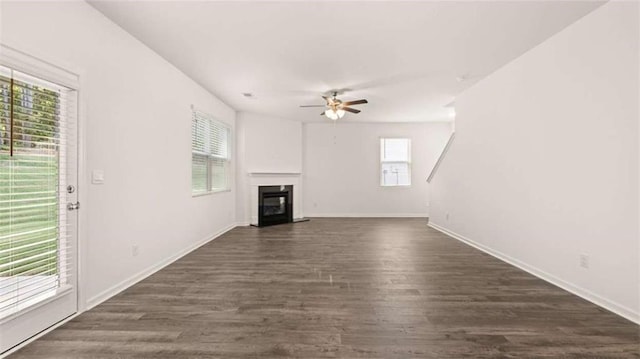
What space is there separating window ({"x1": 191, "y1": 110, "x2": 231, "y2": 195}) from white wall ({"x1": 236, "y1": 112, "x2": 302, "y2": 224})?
49 centimetres

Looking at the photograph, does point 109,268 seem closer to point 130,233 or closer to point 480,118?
point 130,233

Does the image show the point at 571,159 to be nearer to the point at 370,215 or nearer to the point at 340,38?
the point at 340,38

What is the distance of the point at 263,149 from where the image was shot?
6.65 meters

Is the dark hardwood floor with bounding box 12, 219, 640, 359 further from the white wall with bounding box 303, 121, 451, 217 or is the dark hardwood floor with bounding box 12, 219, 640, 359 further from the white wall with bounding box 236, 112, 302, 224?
the white wall with bounding box 303, 121, 451, 217

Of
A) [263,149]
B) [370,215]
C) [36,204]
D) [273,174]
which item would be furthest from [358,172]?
[36,204]

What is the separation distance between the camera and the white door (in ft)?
5.60

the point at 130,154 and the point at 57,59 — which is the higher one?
the point at 57,59

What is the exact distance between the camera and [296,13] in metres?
2.43

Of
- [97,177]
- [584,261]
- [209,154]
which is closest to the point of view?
[97,177]

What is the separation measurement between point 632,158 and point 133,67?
15.0ft

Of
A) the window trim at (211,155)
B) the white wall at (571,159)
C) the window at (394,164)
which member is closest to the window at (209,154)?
the window trim at (211,155)

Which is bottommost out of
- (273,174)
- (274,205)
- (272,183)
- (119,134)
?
(274,205)

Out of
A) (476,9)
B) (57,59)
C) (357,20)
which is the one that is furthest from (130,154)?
(476,9)

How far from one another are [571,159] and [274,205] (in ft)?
17.8
